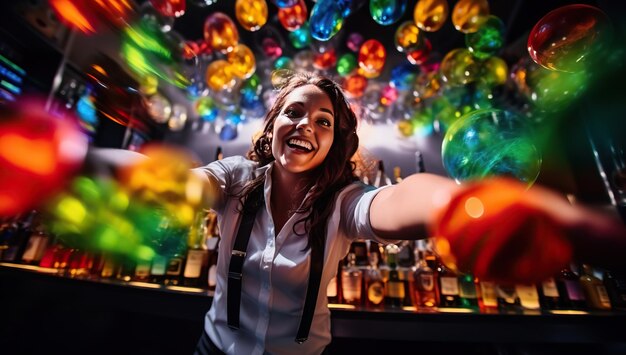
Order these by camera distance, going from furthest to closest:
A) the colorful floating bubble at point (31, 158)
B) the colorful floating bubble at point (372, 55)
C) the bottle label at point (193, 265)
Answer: the colorful floating bubble at point (372, 55), the bottle label at point (193, 265), the colorful floating bubble at point (31, 158)

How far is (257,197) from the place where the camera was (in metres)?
0.88

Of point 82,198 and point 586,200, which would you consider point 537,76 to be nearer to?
point 586,200

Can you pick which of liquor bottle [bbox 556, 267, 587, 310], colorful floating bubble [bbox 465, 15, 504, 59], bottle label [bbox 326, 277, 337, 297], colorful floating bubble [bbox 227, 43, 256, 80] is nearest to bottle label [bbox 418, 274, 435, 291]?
bottle label [bbox 326, 277, 337, 297]

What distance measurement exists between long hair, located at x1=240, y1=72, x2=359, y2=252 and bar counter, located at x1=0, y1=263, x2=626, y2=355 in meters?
0.60

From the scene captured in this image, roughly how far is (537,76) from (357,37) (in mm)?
1289

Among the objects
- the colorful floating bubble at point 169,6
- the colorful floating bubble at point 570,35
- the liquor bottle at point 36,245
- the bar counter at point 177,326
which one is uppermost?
the colorful floating bubble at point 169,6

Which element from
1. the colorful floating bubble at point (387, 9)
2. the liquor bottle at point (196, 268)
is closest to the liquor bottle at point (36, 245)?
the liquor bottle at point (196, 268)

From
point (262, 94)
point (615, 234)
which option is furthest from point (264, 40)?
point (615, 234)

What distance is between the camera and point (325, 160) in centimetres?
95

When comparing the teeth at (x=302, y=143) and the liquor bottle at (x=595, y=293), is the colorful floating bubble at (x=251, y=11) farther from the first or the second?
the liquor bottle at (x=595, y=293)

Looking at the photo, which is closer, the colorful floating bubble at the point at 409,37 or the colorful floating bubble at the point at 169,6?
the colorful floating bubble at the point at 169,6

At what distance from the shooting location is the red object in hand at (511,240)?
0.92 ft

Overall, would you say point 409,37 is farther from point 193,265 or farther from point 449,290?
point 193,265

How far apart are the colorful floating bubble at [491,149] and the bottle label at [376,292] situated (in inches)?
30.8
